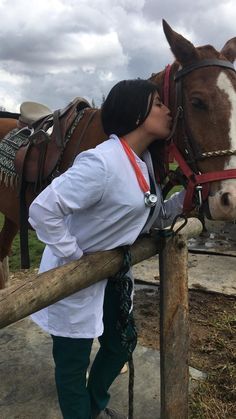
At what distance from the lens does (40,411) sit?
8.53 ft

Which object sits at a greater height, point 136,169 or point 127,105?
point 127,105

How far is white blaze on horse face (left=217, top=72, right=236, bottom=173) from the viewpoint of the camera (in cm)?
201

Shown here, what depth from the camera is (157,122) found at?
1.91m

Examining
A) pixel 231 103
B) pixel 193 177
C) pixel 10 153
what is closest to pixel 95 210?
pixel 193 177

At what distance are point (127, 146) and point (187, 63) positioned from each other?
2.57 feet

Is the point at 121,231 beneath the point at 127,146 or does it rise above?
beneath

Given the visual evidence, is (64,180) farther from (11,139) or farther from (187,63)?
(11,139)

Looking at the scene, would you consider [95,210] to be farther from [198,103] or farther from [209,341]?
[209,341]

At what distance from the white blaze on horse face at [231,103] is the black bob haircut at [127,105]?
0.42 meters

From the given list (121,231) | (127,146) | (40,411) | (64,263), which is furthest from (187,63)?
(40,411)

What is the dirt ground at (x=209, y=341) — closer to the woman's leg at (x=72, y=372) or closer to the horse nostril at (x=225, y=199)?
the woman's leg at (x=72, y=372)

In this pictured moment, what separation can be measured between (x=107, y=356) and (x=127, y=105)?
1259 millimetres

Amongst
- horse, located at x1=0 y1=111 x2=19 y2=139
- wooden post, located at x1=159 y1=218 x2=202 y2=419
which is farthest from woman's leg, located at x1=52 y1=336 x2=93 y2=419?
horse, located at x1=0 y1=111 x2=19 y2=139

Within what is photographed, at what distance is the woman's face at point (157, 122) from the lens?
1.88 metres
